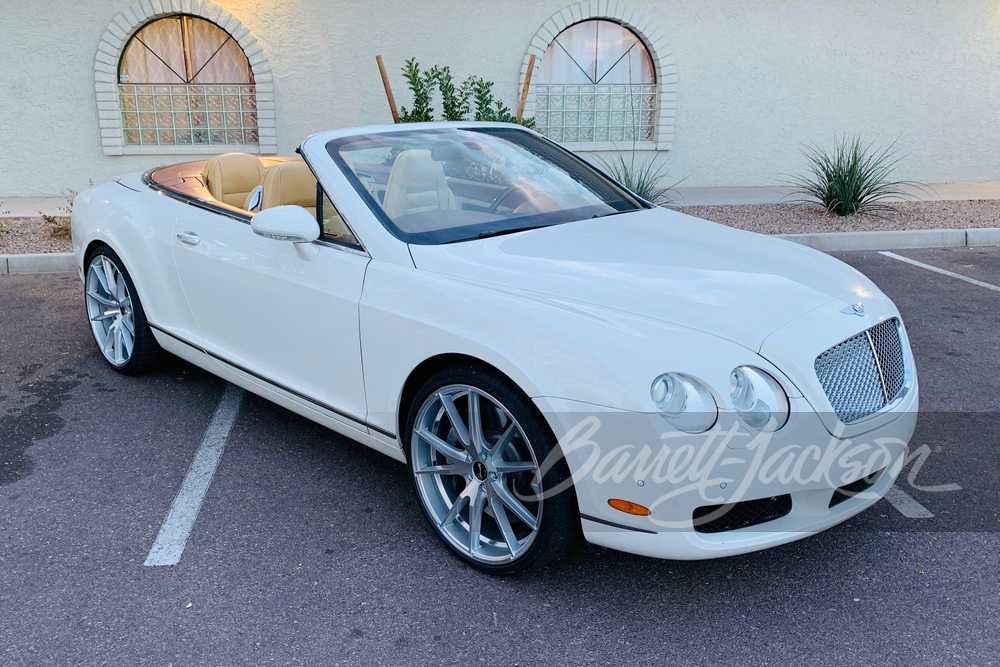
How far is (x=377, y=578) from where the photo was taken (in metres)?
2.96

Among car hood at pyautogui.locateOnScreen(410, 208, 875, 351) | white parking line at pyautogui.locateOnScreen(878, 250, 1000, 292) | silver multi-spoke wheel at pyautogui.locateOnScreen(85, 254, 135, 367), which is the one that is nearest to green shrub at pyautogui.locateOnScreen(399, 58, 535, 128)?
white parking line at pyautogui.locateOnScreen(878, 250, 1000, 292)

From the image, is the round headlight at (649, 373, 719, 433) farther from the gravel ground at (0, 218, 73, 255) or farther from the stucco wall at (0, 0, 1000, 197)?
the stucco wall at (0, 0, 1000, 197)

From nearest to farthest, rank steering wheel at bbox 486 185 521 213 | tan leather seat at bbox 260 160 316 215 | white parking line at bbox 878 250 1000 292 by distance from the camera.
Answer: steering wheel at bbox 486 185 521 213 → tan leather seat at bbox 260 160 316 215 → white parking line at bbox 878 250 1000 292

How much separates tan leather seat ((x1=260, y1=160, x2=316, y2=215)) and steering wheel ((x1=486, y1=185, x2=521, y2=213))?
943 mm

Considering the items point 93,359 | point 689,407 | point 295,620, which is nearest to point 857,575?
point 689,407

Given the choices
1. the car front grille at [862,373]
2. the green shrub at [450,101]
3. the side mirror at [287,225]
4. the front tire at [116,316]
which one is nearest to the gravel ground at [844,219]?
the green shrub at [450,101]

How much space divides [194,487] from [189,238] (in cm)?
118

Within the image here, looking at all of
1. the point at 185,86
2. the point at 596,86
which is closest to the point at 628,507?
the point at 596,86

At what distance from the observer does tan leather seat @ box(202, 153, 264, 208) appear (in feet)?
15.1

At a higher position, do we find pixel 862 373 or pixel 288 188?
pixel 288 188

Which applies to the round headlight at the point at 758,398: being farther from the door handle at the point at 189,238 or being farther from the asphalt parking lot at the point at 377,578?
the door handle at the point at 189,238

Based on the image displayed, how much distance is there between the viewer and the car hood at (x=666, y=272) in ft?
8.98

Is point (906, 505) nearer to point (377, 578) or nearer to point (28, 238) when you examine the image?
point (377, 578)

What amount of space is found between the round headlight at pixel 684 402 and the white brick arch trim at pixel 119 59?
9.61 metres
